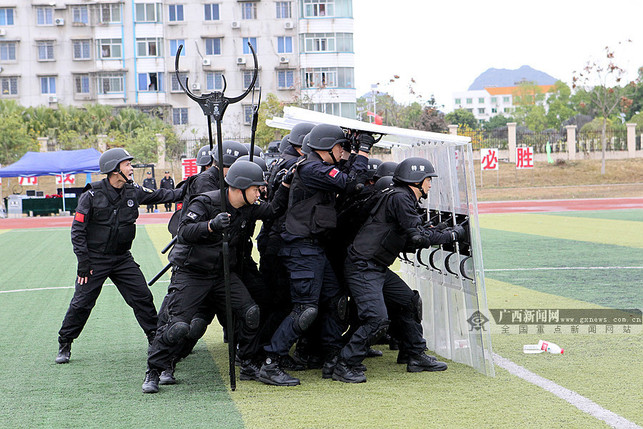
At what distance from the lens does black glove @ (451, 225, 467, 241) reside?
644 cm

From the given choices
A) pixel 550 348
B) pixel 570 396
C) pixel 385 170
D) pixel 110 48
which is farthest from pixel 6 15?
pixel 570 396

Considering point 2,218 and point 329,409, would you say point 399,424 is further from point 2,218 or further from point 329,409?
point 2,218

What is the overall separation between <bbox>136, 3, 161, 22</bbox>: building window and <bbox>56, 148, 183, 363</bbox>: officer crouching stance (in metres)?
55.8

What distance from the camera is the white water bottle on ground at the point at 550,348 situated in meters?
7.35

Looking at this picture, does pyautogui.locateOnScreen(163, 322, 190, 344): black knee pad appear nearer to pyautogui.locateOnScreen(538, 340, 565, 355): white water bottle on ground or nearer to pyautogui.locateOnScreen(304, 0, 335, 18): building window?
pyautogui.locateOnScreen(538, 340, 565, 355): white water bottle on ground

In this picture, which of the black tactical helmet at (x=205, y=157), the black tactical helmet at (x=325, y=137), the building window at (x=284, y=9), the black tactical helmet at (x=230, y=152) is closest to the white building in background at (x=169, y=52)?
the building window at (x=284, y=9)

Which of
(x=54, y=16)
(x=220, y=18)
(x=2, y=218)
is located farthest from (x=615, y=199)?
(x=54, y=16)

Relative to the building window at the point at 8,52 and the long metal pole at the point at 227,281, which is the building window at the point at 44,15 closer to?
the building window at the point at 8,52

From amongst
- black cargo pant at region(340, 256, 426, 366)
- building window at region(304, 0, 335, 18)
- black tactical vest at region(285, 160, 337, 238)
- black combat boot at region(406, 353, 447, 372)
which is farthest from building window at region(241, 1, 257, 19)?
black combat boot at region(406, 353, 447, 372)

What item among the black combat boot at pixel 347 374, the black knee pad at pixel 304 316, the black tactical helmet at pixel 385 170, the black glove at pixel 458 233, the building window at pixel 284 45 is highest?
the building window at pixel 284 45

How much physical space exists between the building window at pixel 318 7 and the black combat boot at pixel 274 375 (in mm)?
55729

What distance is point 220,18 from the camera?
60.5 meters

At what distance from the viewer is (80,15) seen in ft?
201

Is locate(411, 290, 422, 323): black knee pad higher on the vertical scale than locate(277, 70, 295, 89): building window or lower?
lower
